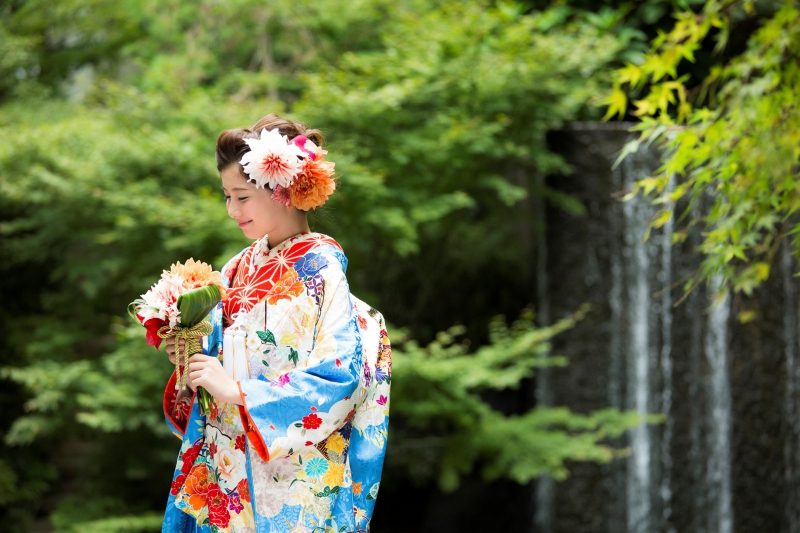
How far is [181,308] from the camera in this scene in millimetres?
2455

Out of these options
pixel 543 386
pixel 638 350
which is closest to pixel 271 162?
pixel 638 350

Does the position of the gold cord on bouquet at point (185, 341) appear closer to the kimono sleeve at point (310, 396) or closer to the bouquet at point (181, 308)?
the bouquet at point (181, 308)

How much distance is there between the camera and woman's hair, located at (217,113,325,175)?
2586 mm

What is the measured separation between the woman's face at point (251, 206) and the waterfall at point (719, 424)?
505cm

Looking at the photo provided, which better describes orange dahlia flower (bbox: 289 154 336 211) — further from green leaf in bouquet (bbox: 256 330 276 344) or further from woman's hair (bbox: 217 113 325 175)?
green leaf in bouquet (bbox: 256 330 276 344)

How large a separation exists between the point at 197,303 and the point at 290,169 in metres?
0.37

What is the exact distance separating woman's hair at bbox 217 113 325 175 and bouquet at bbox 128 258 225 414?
0.89 feet

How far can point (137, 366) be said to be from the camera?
604 centimetres

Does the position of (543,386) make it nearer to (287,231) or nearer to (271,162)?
(287,231)

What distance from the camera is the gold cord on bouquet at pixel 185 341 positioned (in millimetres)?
2482

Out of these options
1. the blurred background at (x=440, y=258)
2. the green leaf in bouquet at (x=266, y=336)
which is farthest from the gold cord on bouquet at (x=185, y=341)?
the blurred background at (x=440, y=258)

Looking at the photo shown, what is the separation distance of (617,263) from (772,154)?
4386 millimetres

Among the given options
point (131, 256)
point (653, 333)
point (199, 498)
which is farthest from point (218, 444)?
point (653, 333)

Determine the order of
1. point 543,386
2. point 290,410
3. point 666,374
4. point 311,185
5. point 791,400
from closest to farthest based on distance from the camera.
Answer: point 290,410, point 311,185, point 791,400, point 666,374, point 543,386
